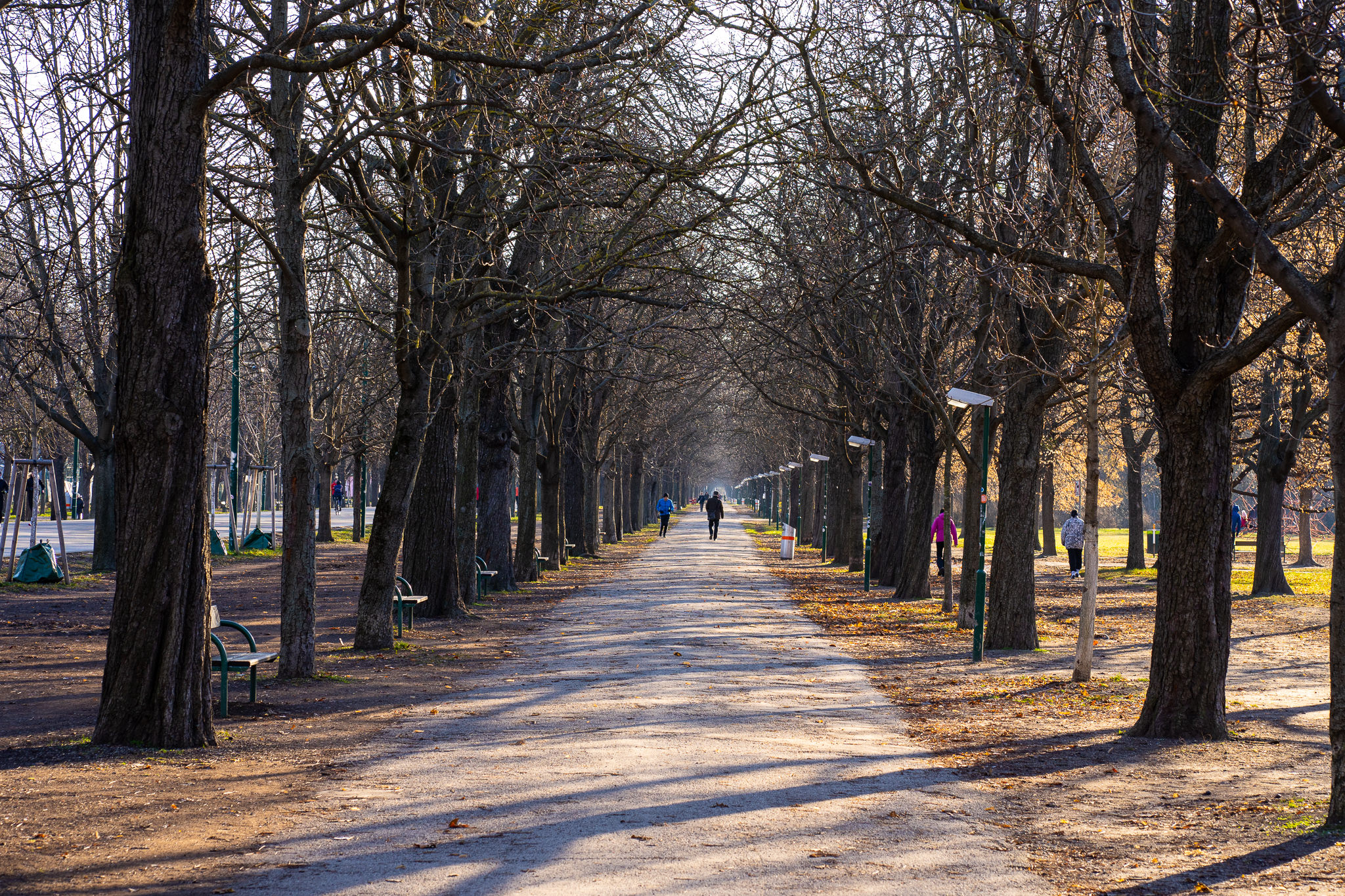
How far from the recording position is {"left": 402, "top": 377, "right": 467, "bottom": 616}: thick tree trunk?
1733 cm

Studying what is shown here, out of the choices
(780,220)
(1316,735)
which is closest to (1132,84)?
(1316,735)

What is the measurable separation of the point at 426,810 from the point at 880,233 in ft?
46.9

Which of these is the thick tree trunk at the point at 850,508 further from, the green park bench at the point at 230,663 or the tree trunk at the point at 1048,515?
the green park bench at the point at 230,663

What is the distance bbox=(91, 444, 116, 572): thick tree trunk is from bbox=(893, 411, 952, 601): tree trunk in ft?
50.2

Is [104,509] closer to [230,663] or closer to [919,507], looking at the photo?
[919,507]

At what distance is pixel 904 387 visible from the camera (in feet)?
74.6

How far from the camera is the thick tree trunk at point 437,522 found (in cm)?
1733

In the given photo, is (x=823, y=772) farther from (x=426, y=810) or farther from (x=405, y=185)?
(x=405, y=185)

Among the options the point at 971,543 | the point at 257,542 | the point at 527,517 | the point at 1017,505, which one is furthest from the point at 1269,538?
the point at 257,542

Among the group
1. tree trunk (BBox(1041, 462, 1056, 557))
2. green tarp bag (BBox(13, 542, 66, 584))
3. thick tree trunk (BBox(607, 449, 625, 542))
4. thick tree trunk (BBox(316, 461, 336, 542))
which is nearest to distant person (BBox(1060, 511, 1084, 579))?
tree trunk (BBox(1041, 462, 1056, 557))

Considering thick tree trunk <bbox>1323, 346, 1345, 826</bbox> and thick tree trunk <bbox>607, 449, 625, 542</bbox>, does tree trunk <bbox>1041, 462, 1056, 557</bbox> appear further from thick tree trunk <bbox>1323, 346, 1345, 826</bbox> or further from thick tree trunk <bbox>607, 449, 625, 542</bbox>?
thick tree trunk <bbox>1323, 346, 1345, 826</bbox>

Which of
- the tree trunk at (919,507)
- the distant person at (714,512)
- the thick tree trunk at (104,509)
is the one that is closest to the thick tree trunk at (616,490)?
the distant person at (714,512)

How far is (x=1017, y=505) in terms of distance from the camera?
48.0ft

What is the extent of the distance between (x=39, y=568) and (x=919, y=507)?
1558 centimetres
